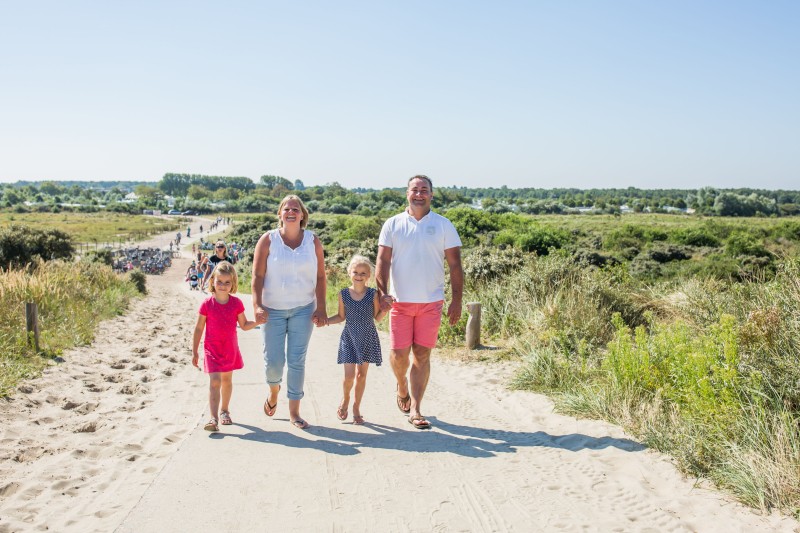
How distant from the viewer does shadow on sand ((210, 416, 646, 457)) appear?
15.6 feet

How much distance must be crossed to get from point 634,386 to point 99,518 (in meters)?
4.17

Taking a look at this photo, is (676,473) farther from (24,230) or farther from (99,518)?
(24,230)

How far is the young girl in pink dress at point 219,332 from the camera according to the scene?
5062mm

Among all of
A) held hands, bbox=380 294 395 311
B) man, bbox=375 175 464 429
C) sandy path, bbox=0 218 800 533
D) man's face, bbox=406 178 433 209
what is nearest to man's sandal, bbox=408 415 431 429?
man, bbox=375 175 464 429

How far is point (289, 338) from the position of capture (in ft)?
16.5

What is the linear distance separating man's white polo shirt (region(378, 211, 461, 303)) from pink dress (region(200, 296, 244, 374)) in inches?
52.0

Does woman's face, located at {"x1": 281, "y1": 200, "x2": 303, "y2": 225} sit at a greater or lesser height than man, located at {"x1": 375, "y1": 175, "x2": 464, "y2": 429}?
greater

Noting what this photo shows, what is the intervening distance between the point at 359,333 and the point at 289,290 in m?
0.68

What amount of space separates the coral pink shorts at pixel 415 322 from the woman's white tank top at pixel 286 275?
763 millimetres

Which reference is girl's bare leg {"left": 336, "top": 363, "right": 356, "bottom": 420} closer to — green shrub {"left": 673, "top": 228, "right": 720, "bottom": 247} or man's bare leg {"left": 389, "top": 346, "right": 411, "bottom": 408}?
man's bare leg {"left": 389, "top": 346, "right": 411, "bottom": 408}

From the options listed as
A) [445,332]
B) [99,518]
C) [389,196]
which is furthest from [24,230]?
[389,196]

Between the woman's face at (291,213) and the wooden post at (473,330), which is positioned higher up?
the woman's face at (291,213)

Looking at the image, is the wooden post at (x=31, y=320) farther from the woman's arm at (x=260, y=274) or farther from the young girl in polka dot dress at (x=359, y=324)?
the young girl in polka dot dress at (x=359, y=324)

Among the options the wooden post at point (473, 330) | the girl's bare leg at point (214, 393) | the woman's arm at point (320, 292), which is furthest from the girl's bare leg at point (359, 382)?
the wooden post at point (473, 330)
